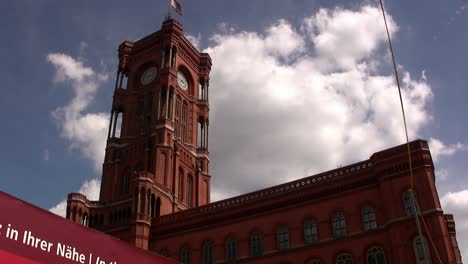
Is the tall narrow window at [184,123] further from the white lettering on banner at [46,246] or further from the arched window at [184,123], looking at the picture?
the white lettering on banner at [46,246]

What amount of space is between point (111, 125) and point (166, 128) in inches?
426

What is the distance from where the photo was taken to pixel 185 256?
4678 centimetres

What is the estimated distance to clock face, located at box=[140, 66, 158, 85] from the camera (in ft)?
230

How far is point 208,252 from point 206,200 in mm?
20808

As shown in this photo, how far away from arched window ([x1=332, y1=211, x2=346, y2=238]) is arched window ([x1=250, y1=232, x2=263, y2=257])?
7.19 m

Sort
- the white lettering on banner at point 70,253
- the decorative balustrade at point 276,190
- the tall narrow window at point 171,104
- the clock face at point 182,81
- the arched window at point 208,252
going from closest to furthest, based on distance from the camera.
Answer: the white lettering on banner at point 70,253
the decorative balustrade at point 276,190
the arched window at point 208,252
the tall narrow window at point 171,104
the clock face at point 182,81

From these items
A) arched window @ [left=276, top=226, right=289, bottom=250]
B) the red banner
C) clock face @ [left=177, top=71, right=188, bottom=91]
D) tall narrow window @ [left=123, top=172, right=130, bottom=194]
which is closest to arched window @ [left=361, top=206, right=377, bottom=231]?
arched window @ [left=276, top=226, right=289, bottom=250]

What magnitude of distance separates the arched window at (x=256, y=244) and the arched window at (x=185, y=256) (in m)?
6.87

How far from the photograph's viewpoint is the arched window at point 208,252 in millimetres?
45156

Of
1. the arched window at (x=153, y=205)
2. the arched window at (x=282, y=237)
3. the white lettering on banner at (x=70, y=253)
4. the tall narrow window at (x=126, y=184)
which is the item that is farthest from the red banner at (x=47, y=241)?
the tall narrow window at (x=126, y=184)

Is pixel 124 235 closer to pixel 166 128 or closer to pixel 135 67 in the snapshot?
pixel 166 128

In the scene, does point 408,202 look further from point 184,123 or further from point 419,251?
point 184,123

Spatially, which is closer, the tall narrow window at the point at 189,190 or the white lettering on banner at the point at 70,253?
the white lettering on banner at the point at 70,253

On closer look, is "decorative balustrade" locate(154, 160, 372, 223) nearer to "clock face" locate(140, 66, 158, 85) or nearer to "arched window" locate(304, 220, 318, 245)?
"arched window" locate(304, 220, 318, 245)
